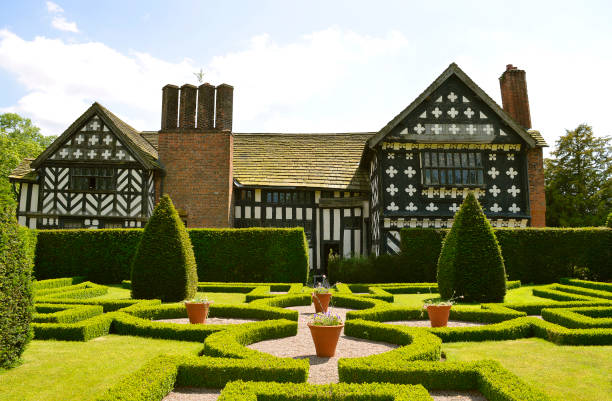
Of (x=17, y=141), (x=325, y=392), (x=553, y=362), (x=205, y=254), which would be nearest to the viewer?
(x=325, y=392)

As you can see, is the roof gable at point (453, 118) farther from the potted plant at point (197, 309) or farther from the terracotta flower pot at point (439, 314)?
the potted plant at point (197, 309)

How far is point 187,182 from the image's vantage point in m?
20.0

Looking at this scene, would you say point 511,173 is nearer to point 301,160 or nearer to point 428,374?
point 301,160

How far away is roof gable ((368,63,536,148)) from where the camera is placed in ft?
58.6

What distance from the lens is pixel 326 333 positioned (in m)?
5.89

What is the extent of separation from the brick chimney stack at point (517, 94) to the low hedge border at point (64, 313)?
67.5 ft

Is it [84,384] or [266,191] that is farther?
[266,191]

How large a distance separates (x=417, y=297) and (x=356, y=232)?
318 inches

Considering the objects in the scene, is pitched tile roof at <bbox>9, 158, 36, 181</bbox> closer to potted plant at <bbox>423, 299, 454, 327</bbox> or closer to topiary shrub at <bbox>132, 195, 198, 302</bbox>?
topiary shrub at <bbox>132, 195, 198, 302</bbox>

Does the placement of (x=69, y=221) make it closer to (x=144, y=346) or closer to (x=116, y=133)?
(x=116, y=133)

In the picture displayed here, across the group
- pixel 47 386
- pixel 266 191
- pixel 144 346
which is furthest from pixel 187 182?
pixel 47 386

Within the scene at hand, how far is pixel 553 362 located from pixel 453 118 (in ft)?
47.3

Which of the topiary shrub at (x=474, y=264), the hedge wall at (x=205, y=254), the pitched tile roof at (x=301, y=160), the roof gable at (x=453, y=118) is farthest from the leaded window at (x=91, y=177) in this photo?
the topiary shrub at (x=474, y=264)

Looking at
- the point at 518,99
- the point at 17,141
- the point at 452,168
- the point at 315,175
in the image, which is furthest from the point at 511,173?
the point at 17,141
